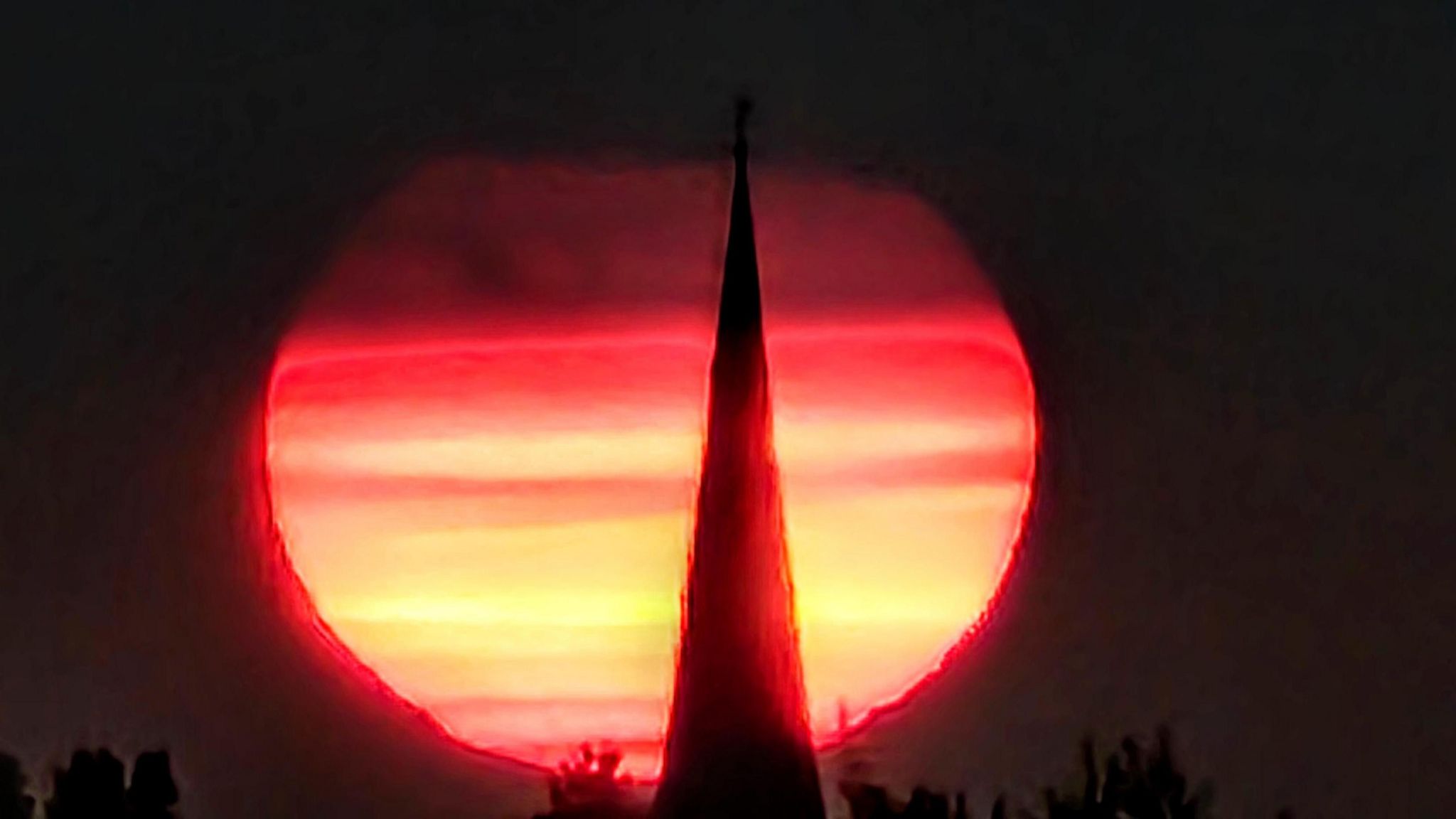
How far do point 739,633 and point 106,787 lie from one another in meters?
4.58

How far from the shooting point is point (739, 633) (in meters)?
18.8

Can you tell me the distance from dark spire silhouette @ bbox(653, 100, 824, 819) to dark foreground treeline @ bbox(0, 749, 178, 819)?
3.54m

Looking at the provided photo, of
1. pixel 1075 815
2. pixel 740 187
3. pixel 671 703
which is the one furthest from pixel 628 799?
pixel 740 187

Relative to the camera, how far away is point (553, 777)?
682 inches

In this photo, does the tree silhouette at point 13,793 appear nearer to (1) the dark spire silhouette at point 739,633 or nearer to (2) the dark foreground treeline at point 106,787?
(2) the dark foreground treeline at point 106,787

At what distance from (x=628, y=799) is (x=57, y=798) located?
395cm

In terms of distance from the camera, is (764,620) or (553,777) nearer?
(553,777)

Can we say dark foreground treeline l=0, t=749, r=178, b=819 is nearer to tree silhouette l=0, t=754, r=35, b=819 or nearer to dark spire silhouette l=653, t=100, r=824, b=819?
tree silhouette l=0, t=754, r=35, b=819

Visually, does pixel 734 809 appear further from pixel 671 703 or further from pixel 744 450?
pixel 744 450

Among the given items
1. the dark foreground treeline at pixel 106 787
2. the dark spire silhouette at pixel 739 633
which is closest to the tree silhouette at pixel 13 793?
the dark foreground treeline at pixel 106 787

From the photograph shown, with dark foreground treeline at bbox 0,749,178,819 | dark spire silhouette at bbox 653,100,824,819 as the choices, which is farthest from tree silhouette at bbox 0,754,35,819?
dark spire silhouette at bbox 653,100,824,819

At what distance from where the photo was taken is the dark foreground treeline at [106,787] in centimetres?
1756

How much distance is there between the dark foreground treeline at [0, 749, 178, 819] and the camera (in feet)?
57.6

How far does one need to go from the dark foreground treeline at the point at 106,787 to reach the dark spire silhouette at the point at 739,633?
11.6ft
